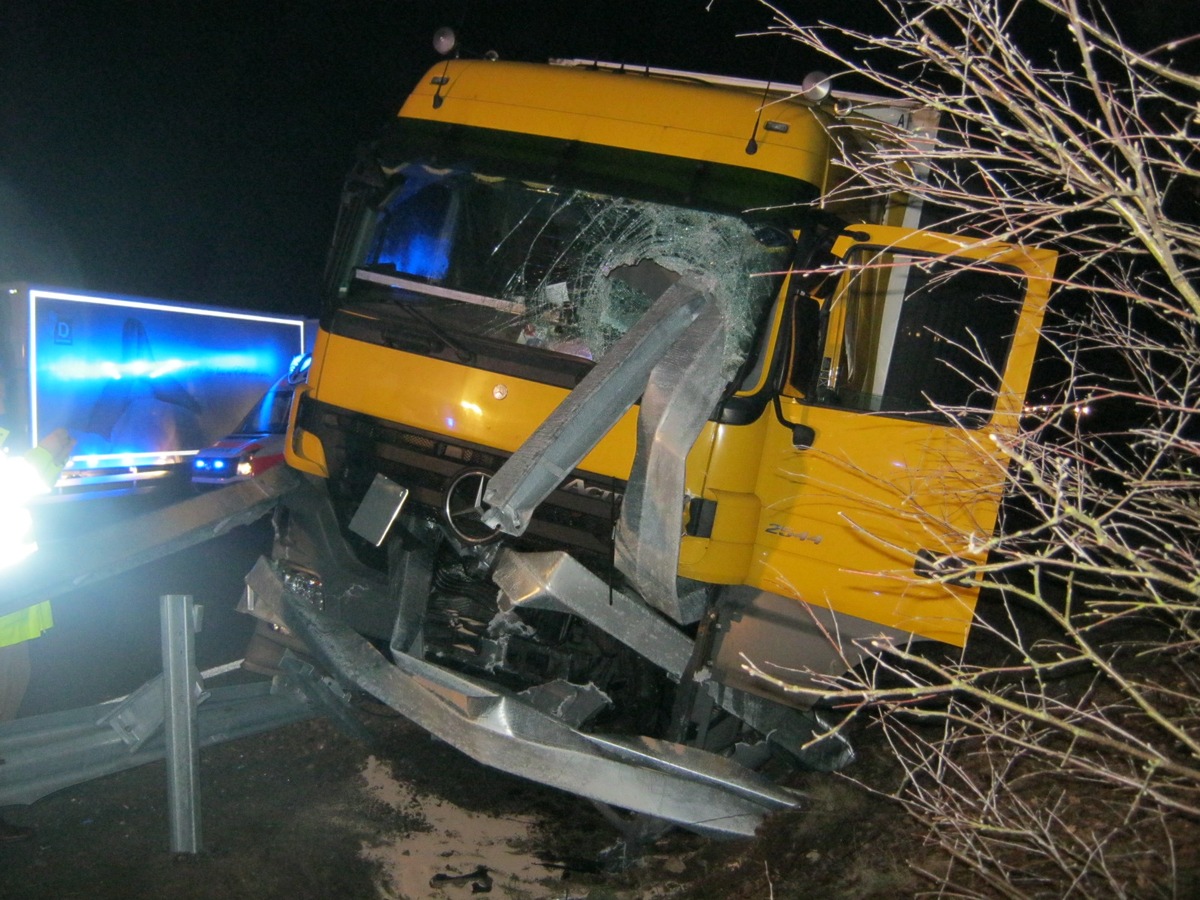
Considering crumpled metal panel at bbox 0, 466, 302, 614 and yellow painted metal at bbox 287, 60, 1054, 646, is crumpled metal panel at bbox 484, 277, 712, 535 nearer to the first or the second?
yellow painted metal at bbox 287, 60, 1054, 646

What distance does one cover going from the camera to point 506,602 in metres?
3.77

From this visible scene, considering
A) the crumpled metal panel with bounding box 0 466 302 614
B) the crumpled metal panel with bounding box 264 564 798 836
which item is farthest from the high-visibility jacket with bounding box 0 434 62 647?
the crumpled metal panel with bounding box 264 564 798 836

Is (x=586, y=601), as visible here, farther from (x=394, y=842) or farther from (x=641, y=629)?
(x=394, y=842)

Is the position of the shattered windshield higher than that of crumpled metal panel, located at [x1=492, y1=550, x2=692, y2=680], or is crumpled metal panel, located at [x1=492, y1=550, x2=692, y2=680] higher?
the shattered windshield

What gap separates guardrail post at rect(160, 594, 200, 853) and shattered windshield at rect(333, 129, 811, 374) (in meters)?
1.57

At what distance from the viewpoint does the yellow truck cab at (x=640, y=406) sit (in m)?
3.81

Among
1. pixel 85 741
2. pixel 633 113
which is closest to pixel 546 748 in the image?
pixel 85 741

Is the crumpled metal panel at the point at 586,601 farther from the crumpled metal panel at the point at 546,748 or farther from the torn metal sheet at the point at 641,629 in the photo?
the crumpled metal panel at the point at 546,748

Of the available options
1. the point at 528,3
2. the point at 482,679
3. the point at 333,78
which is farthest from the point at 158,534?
the point at 333,78

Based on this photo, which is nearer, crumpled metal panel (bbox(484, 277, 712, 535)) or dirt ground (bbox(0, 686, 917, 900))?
crumpled metal panel (bbox(484, 277, 712, 535))

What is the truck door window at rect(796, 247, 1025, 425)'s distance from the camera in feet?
13.3

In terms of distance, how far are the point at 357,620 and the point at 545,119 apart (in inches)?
96.0

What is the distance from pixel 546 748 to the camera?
3674mm

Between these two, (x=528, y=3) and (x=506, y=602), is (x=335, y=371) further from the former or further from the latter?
(x=528, y=3)
